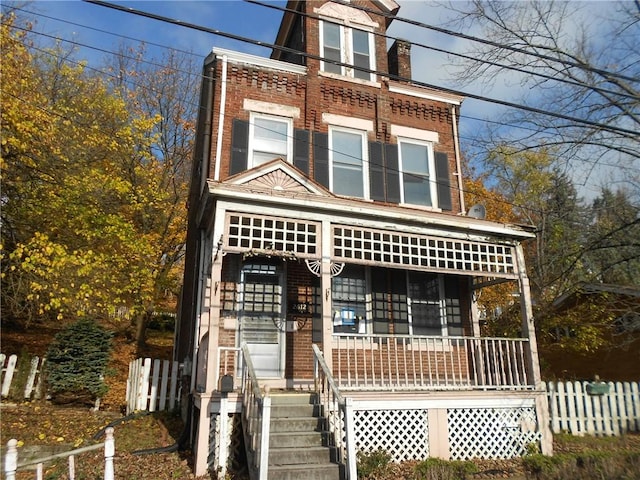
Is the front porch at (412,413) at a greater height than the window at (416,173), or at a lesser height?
lesser

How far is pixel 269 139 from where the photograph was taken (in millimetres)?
11305

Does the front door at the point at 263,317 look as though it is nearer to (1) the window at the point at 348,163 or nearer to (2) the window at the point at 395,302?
(2) the window at the point at 395,302

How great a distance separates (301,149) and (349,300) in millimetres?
3919

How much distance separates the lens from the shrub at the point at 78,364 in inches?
457

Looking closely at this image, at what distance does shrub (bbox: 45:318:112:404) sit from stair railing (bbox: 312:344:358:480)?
23.1ft

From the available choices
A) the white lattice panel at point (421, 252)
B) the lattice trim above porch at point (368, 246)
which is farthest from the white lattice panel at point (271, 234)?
the white lattice panel at point (421, 252)

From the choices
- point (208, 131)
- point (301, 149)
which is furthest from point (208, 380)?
point (208, 131)

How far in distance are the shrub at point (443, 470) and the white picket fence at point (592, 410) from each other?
5304 mm

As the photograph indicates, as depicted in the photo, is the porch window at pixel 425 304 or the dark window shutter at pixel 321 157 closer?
the porch window at pixel 425 304

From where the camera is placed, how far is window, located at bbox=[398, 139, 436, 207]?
1205cm

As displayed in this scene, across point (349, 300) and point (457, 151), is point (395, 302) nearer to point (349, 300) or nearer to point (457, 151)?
point (349, 300)

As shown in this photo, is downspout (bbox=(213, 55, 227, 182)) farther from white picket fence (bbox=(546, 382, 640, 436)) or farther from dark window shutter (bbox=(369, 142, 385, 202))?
white picket fence (bbox=(546, 382, 640, 436))

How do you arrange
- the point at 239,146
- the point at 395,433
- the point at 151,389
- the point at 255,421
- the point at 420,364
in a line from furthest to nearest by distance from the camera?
the point at 151,389 → the point at 239,146 → the point at 420,364 → the point at 395,433 → the point at 255,421

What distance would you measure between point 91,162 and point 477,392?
39.9ft
